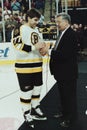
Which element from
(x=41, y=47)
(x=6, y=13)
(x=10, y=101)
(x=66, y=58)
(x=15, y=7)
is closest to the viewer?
(x=66, y=58)

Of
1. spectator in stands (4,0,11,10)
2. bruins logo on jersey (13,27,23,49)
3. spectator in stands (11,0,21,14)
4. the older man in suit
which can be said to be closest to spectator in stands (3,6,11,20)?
spectator in stands (11,0,21,14)

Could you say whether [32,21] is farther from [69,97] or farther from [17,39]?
[69,97]

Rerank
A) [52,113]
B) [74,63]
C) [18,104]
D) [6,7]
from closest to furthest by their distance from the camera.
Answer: [74,63], [52,113], [18,104], [6,7]

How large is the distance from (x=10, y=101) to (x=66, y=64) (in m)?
2.28

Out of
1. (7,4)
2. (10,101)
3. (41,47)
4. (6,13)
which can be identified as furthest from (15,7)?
(41,47)

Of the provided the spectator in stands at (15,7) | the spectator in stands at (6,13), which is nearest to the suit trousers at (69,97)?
the spectator in stands at (6,13)

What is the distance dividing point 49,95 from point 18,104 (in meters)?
0.83

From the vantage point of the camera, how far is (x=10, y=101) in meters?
7.79

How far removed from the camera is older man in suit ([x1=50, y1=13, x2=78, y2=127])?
5703 mm

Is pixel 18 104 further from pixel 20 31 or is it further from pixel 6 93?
pixel 20 31

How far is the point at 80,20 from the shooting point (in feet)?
51.8

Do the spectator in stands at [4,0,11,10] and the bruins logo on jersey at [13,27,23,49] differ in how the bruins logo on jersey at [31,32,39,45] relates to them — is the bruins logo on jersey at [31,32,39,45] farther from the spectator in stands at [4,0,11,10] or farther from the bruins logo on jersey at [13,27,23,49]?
the spectator in stands at [4,0,11,10]

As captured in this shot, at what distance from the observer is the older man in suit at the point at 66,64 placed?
5.70 metres

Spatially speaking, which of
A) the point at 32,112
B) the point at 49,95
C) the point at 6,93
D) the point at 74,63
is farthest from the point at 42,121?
the point at 6,93
